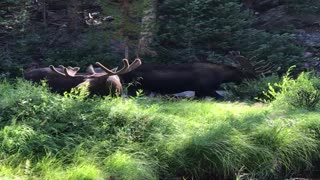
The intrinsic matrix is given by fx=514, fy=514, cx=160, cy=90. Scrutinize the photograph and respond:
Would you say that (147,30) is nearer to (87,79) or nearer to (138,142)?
A: (87,79)

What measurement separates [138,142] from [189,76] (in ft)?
16.4

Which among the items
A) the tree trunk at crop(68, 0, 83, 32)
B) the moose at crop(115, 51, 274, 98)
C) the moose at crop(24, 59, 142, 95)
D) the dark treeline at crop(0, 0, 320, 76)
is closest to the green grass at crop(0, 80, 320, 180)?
the moose at crop(24, 59, 142, 95)

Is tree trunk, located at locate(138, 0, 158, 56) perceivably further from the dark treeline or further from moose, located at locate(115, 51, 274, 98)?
moose, located at locate(115, 51, 274, 98)

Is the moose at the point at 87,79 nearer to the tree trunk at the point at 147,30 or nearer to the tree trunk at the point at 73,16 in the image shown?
the tree trunk at the point at 147,30

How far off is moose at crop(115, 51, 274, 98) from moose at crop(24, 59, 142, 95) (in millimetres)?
1696

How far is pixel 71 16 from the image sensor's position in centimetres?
1395

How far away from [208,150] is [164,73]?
201 inches

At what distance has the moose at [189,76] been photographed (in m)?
11.2

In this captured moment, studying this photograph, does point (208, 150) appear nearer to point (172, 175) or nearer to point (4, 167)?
point (172, 175)

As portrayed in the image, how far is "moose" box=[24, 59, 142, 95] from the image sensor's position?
8.75 meters

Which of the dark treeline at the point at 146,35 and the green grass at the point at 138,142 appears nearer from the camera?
the green grass at the point at 138,142

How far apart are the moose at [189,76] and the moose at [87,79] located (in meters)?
1.70

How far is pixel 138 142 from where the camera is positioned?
21.4 feet

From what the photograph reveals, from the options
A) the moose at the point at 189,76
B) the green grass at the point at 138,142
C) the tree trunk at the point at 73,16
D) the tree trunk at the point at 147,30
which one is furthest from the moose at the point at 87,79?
the tree trunk at the point at 73,16
